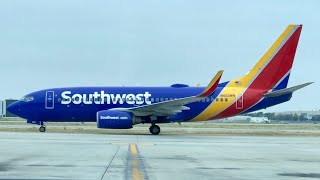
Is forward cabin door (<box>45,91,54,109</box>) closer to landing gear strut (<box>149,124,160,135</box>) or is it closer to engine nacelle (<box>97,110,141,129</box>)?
engine nacelle (<box>97,110,141,129</box>)

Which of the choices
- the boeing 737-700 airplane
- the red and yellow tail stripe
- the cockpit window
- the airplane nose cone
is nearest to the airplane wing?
the boeing 737-700 airplane

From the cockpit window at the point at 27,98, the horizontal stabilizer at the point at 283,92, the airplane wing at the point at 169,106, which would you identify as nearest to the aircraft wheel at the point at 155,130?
the airplane wing at the point at 169,106

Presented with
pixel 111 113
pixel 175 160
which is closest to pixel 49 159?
pixel 175 160

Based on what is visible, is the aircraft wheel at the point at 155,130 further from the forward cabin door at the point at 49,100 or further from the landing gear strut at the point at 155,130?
the forward cabin door at the point at 49,100

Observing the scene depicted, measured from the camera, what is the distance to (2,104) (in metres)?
116

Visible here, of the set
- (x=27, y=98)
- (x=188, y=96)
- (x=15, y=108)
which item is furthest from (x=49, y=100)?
(x=188, y=96)

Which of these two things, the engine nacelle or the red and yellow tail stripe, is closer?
the engine nacelle

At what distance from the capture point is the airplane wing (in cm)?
3319

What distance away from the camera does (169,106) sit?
34.9 metres

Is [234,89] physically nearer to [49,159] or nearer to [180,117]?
[180,117]

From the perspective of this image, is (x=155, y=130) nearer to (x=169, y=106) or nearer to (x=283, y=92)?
(x=169, y=106)

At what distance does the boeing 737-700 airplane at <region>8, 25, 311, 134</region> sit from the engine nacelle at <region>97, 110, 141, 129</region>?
1632 millimetres

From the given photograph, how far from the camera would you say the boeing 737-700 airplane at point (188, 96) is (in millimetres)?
36500

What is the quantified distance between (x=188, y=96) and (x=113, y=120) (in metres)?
5.74
